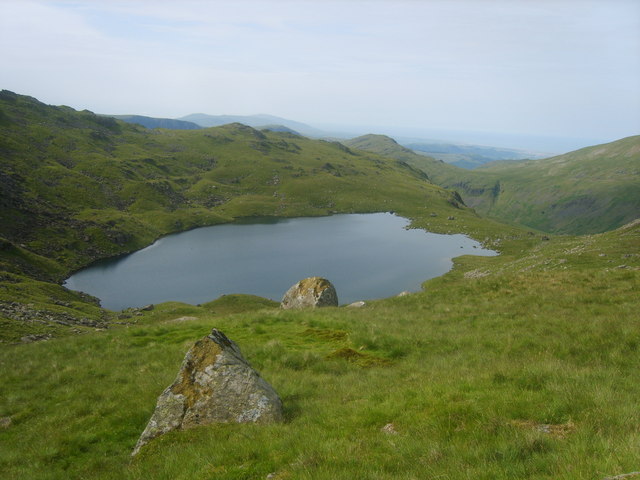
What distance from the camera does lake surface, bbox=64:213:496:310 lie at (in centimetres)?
8212

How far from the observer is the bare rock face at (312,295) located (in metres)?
39.8

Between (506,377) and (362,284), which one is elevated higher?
(506,377)

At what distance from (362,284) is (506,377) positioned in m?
75.0

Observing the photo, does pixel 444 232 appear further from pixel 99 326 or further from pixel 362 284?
pixel 99 326

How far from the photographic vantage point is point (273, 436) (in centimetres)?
973

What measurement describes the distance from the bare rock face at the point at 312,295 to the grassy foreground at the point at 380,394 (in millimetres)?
13239

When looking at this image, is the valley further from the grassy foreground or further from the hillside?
the hillside

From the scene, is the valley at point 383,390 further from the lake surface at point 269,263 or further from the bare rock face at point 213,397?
the lake surface at point 269,263

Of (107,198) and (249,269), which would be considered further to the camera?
(107,198)

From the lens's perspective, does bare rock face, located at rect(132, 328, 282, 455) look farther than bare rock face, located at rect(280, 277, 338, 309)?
No

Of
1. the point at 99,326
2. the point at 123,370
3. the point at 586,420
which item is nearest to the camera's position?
the point at 586,420

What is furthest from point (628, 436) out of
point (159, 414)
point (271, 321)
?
point (271, 321)

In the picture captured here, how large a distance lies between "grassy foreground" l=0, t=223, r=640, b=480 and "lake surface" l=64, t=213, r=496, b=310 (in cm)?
5290

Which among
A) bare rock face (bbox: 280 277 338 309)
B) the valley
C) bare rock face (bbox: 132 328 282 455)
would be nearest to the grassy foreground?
the valley
